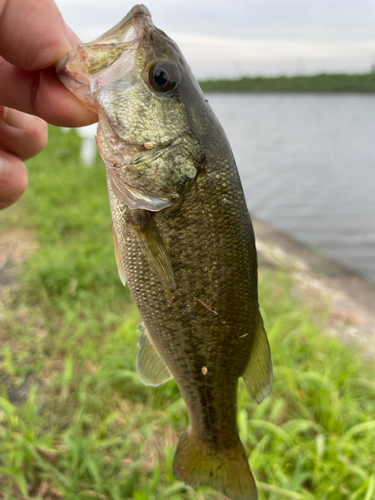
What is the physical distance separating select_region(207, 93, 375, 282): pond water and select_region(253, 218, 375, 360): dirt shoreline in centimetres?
51

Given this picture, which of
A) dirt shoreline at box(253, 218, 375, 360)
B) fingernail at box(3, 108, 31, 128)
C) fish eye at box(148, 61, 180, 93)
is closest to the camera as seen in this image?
fish eye at box(148, 61, 180, 93)

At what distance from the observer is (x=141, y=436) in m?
2.73

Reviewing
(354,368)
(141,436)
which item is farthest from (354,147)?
(141,436)

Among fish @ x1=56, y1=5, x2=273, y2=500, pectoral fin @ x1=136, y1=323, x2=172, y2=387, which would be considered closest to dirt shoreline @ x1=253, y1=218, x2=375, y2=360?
pectoral fin @ x1=136, y1=323, x2=172, y2=387

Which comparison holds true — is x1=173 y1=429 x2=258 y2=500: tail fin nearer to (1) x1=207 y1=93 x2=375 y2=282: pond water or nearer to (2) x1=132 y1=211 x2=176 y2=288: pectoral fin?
(2) x1=132 y1=211 x2=176 y2=288: pectoral fin

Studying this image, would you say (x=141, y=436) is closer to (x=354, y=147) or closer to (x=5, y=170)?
(x=5, y=170)

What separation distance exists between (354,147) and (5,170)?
22.9m

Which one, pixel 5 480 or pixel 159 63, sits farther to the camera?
pixel 5 480

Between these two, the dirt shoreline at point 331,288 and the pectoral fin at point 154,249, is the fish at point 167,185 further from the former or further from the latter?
the dirt shoreline at point 331,288

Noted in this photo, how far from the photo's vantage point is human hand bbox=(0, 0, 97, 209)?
1285 millimetres

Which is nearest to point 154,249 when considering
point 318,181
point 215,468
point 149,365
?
point 149,365

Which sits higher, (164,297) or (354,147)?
(164,297)

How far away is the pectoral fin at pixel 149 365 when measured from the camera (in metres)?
1.69

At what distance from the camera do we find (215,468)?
167cm
